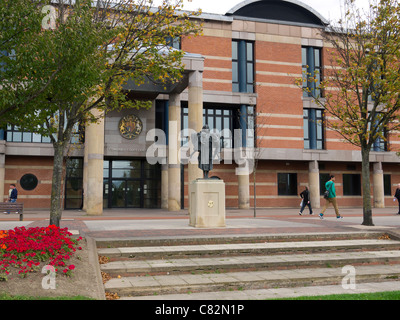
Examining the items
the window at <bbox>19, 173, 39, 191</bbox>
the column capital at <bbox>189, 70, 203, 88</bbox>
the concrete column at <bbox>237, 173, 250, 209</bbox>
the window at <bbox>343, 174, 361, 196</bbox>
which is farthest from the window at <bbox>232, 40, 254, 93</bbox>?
the window at <bbox>19, 173, 39, 191</bbox>

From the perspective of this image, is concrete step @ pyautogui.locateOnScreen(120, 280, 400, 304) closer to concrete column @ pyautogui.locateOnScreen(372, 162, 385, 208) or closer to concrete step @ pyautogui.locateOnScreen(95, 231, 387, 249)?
concrete step @ pyautogui.locateOnScreen(95, 231, 387, 249)

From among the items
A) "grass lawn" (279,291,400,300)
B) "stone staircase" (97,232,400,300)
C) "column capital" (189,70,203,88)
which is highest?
"column capital" (189,70,203,88)

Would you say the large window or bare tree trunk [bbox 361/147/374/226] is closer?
bare tree trunk [bbox 361/147/374/226]

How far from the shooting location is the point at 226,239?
9.67 m

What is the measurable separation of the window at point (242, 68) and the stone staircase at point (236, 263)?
21.4 metres

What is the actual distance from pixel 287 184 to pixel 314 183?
2302 mm

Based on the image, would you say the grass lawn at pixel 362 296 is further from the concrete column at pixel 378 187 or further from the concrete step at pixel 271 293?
the concrete column at pixel 378 187

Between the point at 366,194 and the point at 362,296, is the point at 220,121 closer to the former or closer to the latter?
the point at 366,194

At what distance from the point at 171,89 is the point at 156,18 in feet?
50.8

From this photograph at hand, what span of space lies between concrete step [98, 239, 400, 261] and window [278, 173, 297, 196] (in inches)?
858

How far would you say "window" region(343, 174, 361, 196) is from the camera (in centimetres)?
3378
